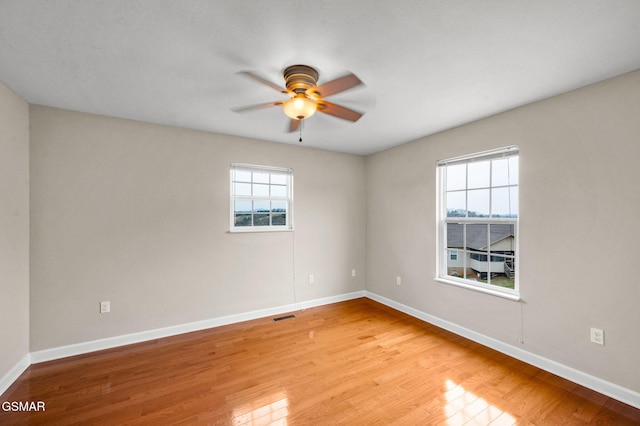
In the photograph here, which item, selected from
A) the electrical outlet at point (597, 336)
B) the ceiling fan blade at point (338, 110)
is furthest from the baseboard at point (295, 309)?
the ceiling fan blade at point (338, 110)

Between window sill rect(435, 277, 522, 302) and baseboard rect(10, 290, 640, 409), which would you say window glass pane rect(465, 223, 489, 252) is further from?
baseboard rect(10, 290, 640, 409)

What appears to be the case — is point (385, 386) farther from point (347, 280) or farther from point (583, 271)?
point (347, 280)

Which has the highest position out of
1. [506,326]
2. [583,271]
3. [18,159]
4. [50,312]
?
[18,159]

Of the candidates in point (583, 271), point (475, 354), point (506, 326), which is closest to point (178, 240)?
point (475, 354)

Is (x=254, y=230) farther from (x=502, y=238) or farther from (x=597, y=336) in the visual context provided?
(x=597, y=336)

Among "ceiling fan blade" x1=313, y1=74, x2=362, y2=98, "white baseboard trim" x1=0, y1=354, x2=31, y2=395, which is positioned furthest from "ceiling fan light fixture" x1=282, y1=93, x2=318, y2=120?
"white baseboard trim" x1=0, y1=354, x2=31, y2=395

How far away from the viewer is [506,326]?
2.75m

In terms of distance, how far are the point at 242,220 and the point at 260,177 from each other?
0.66 metres

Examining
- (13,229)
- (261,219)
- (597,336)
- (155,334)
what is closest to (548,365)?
(597,336)

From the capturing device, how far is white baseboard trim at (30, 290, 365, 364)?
2.64 meters

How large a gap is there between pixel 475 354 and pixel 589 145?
2.14 meters

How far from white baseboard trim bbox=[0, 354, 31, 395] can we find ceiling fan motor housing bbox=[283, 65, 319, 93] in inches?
126

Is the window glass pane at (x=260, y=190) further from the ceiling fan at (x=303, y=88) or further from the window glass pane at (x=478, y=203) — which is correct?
the window glass pane at (x=478, y=203)

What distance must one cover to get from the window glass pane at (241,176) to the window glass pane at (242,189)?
6 cm
